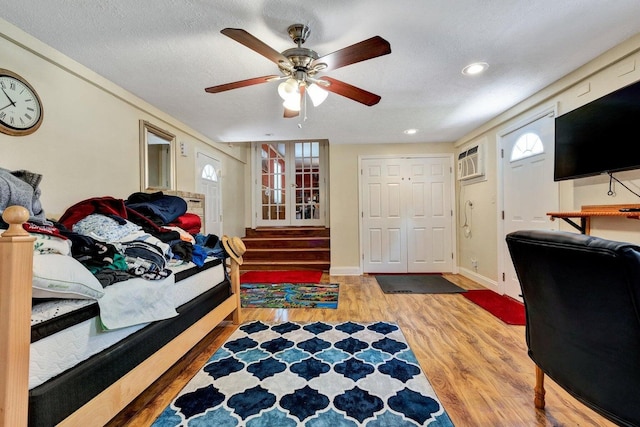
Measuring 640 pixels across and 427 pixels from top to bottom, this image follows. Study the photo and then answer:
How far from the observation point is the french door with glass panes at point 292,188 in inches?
244

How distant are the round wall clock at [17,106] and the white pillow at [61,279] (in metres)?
1.31

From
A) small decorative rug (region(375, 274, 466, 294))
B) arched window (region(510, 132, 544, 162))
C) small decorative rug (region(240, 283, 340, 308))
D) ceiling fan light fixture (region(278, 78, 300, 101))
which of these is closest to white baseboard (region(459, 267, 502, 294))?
small decorative rug (region(375, 274, 466, 294))

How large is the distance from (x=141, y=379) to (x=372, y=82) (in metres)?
2.58

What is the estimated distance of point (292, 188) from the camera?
621 cm

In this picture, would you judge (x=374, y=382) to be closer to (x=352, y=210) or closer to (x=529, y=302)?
(x=529, y=302)

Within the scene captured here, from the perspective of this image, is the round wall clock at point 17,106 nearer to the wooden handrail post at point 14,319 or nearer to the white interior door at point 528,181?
the wooden handrail post at point 14,319

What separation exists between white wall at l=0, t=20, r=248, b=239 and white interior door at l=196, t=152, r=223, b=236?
3.43 ft

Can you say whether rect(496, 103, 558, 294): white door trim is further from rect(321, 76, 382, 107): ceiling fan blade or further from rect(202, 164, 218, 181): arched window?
rect(202, 164, 218, 181): arched window

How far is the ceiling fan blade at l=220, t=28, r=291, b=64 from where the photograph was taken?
1.39m

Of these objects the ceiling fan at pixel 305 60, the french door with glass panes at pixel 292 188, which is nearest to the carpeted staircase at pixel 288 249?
the french door with glass panes at pixel 292 188

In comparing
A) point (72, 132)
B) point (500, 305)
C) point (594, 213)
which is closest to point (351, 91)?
point (594, 213)

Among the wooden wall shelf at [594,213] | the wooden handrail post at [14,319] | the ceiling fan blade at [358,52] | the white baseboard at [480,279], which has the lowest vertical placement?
the white baseboard at [480,279]

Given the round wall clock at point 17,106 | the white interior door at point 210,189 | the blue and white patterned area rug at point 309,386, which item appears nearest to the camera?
the blue and white patterned area rug at point 309,386

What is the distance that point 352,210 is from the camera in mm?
4730
